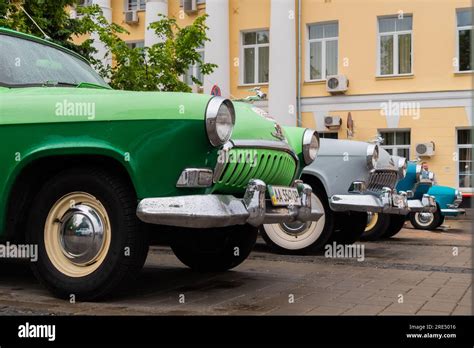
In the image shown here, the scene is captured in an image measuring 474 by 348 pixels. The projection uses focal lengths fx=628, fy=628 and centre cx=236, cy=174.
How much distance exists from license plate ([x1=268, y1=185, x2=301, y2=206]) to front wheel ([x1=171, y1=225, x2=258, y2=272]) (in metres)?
0.68

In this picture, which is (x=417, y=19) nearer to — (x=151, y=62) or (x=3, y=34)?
(x=151, y=62)

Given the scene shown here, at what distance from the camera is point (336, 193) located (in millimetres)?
7289

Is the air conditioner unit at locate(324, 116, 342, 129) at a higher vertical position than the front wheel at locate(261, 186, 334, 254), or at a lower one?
higher

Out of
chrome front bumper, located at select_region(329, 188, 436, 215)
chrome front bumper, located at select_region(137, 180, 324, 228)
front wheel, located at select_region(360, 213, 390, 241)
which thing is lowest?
front wheel, located at select_region(360, 213, 390, 241)

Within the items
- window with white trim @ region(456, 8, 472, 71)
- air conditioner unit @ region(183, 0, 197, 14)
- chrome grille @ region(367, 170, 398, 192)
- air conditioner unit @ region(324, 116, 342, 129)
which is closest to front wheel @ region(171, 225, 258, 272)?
chrome grille @ region(367, 170, 398, 192)

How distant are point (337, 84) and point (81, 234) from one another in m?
17.3

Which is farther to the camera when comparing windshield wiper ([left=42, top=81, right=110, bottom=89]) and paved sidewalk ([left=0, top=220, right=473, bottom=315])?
windshield wiper ([left=42, top=81, right=110, bottom=89])

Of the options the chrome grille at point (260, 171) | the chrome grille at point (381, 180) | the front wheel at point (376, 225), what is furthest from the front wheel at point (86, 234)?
the front wheel at point (376, 225)

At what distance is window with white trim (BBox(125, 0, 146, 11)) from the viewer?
2509cm

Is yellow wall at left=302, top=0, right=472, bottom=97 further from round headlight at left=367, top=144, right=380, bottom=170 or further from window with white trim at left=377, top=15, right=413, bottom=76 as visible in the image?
round headlight at left=367, top=144, right=380, bottom=170

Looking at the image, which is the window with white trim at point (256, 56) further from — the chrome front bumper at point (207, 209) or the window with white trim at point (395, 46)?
the chrome front bumper at point (207, 209)

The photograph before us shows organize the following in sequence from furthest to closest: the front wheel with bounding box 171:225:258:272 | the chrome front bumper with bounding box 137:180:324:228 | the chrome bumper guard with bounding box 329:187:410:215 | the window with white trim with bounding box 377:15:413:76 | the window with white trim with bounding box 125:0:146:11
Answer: the window with white trim with bounding box 125:0:146:11 → the window with white trim with bounding box 377:15:413:76 → the chrome bumper guard with bounding box 329:187:410:215 → the front wheel with bounding box 171:225:258:272 → the chrome front bumper with bounding box 137:180:324:228

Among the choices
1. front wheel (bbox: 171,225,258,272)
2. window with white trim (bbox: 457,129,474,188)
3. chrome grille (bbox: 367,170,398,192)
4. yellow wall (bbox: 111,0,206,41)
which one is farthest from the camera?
yellow wall (bbox: 111,0,206,41)

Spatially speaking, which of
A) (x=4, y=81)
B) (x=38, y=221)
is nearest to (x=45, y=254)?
(x=38, y=221)
